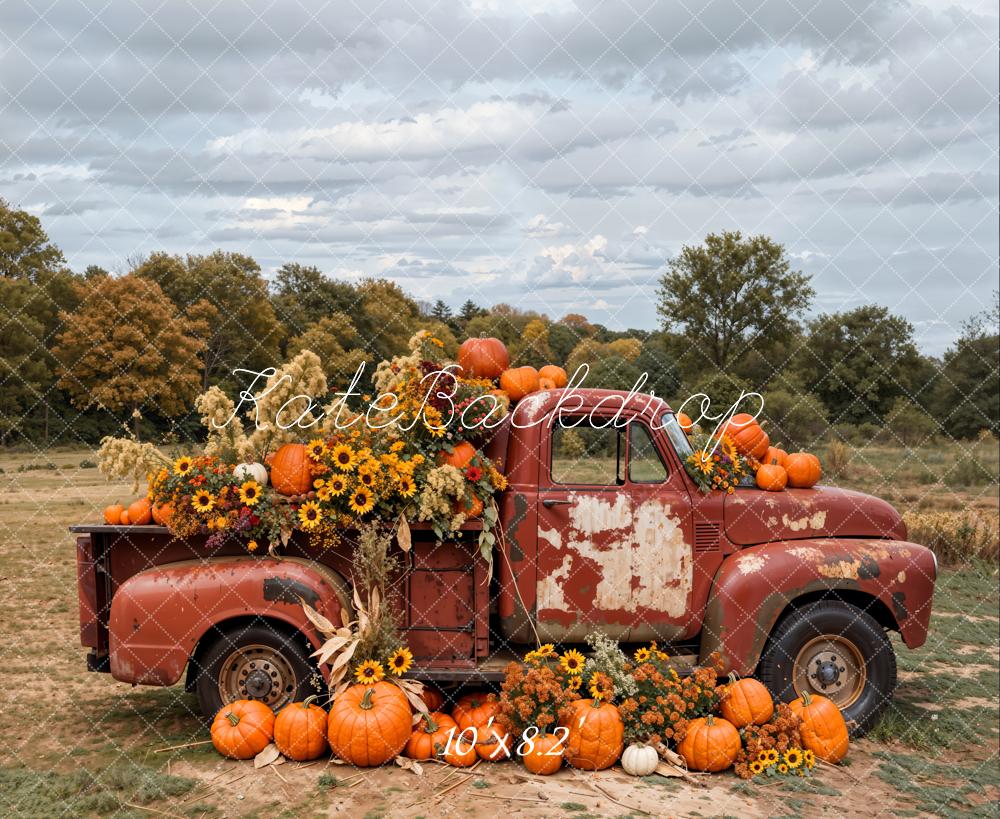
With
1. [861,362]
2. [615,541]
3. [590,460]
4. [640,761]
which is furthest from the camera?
[861,362]

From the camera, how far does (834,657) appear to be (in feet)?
24.5

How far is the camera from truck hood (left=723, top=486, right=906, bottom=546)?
7516 millimetres

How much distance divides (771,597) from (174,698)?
16.1 feet

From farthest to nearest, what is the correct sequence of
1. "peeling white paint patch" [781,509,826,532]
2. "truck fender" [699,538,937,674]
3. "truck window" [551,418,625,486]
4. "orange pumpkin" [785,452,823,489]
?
"orange pumpkin" [785,452,823,489] → "peeling white paint patch" [781,509,826,532] → "truck window" [551,418,625,486] → "truck fender" [699,538,937,674]

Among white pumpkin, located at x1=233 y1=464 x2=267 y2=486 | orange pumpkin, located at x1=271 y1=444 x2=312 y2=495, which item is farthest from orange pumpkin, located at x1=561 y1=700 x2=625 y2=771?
white pumpkin, located at x1=233 y1=464 x2=267 y2=486

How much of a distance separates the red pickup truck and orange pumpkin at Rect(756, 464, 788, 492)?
0.60ft

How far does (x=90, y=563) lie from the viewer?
7.22 m

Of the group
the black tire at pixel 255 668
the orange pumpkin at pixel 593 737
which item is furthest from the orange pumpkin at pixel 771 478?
the black tire at pixel 255 668

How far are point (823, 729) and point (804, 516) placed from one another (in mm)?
1614

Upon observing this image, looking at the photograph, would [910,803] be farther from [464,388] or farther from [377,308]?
[377,308]

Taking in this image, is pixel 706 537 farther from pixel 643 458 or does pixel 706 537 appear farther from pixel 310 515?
pixel 310 515

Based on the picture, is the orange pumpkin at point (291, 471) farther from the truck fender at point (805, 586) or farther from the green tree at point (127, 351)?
the green tree at point (127, 351)

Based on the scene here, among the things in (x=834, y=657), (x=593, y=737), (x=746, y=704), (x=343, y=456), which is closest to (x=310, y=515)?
(x=343, y=456)

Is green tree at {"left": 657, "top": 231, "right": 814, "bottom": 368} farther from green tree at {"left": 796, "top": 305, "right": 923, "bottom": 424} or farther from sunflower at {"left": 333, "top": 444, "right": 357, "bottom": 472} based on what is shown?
sunflower at {"left": 333, "top": 444, "right": 357, "bottom": 472}
